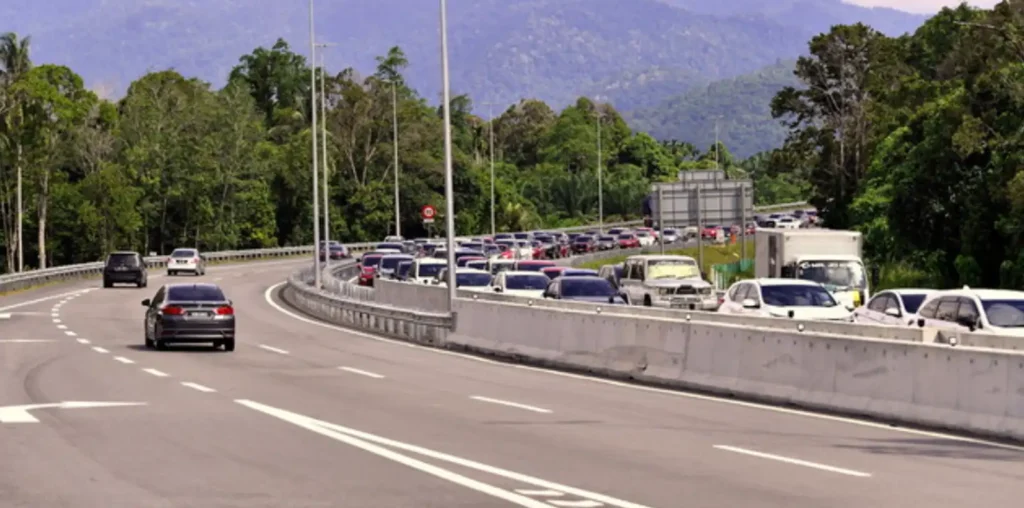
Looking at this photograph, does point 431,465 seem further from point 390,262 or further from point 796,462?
point 390,262

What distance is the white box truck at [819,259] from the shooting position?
43.6 m

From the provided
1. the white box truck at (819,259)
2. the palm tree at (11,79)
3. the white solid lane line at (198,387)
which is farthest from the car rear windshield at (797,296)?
the palm tree at (11,79)

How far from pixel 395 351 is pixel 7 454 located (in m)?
20.5

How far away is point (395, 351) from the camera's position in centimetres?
3641

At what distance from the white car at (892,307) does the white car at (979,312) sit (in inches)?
108

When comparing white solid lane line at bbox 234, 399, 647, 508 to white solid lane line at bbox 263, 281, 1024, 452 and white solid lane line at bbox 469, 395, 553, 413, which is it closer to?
white solid lane line at bbox 469, 395, 553, 413

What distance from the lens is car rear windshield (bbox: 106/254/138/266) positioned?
7388cm

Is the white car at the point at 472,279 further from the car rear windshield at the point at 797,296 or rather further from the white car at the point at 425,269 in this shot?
the car rear windshield at the point at 797,296

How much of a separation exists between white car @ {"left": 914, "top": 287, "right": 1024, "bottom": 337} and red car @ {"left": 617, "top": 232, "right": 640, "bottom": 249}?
88343 millimetres

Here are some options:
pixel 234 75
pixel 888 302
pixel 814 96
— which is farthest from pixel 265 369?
pixel 234 75

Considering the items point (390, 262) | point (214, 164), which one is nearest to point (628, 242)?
point (214, 164)

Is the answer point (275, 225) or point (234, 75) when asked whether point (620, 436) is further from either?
point (234, 75)

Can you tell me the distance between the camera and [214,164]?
417 feet

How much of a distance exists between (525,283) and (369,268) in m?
30.8
